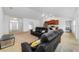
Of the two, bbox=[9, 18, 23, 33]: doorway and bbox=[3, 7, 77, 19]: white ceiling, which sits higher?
bbox=[3, 7, 77, 19]: white ceiling

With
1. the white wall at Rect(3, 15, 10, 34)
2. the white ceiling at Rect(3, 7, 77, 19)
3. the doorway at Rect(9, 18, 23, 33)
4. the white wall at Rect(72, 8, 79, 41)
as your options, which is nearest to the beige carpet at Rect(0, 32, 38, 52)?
the doorway at Rect(9, 18, 23, 33)

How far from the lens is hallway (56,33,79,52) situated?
8.72 feet

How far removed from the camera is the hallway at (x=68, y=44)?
8.72 ft

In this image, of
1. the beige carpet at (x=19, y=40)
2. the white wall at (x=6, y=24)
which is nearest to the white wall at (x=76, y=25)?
the beige carpet at (x=19, y=40)

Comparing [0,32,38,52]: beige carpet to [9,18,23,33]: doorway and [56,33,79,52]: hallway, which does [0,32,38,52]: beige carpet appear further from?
[56,33,79,52]: hallway

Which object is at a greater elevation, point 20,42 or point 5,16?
point 5,16

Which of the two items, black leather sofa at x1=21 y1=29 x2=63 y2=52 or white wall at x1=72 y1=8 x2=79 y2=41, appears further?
white wall at x1=72 y1=8 x2=79 y2=41

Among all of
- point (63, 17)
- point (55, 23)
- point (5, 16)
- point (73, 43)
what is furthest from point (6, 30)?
point (73, 43)

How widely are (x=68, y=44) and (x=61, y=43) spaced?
0.16m
